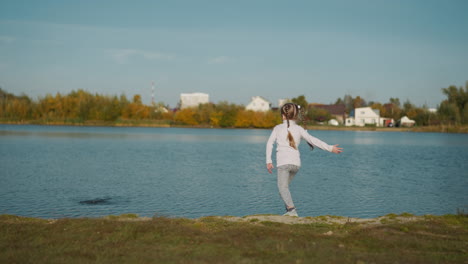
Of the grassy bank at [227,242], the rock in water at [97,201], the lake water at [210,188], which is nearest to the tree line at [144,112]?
the lake water at [210,188]

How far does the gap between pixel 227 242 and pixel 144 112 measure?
11573 cm

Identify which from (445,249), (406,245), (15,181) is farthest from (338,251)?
(15,181)

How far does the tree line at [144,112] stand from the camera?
106 metres

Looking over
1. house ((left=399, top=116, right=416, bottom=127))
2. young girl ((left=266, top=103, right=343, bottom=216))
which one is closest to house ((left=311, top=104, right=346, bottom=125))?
house ((left=399, top=116, right=416, bottom=127))

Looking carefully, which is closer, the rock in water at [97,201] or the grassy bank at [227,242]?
the grassy bank at [227,242]

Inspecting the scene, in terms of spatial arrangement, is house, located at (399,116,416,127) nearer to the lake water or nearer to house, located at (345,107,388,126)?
house, located at (345,107,388,126)

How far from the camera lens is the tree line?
10556cm

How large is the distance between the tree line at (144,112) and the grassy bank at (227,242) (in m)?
106

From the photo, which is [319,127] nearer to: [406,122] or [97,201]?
[406,122]

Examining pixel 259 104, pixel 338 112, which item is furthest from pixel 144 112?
pixel 338 112

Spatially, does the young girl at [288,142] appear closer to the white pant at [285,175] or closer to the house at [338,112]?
the white pant at [285,175]

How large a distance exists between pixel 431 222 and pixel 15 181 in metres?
17.7

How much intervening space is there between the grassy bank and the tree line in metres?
106

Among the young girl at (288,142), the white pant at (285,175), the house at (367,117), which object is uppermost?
the house at (367,117)
